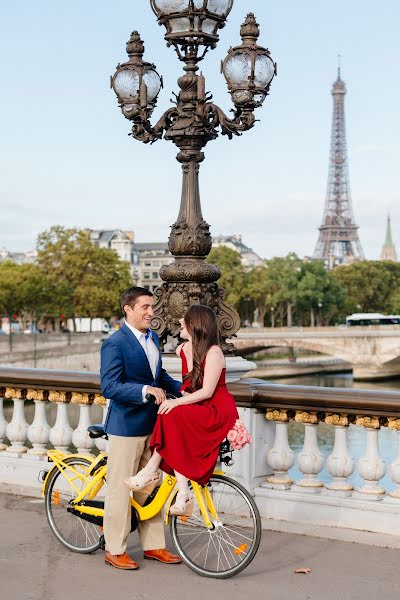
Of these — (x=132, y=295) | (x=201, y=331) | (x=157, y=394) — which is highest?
(x=132, y=295)

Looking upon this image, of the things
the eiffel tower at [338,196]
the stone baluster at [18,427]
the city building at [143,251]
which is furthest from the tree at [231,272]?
the stone baluster at [18,427]

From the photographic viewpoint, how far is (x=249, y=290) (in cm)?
9712

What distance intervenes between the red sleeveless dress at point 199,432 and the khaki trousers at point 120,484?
1.03ft

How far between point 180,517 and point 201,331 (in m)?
1.15

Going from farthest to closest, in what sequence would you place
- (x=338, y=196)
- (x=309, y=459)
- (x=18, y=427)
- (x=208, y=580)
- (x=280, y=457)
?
(x=338, y=196) < (x=18, y=427) < (x=280, y=457) < (x=309, y=459) < (x=208, y=580)

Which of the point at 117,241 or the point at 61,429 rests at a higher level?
the point at 117,241

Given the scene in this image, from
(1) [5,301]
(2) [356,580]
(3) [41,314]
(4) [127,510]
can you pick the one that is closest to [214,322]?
(4) [127,510]

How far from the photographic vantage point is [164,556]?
6312 mm

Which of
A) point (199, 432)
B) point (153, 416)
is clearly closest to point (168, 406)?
point (199, 432)

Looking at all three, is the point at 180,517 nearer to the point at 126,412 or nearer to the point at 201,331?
the point at 126,412

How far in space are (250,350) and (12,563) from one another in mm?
72730

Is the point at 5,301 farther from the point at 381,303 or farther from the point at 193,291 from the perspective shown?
the point at 193,291

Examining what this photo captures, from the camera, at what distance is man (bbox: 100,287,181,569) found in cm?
603

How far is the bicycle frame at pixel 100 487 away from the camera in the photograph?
19.6ft
